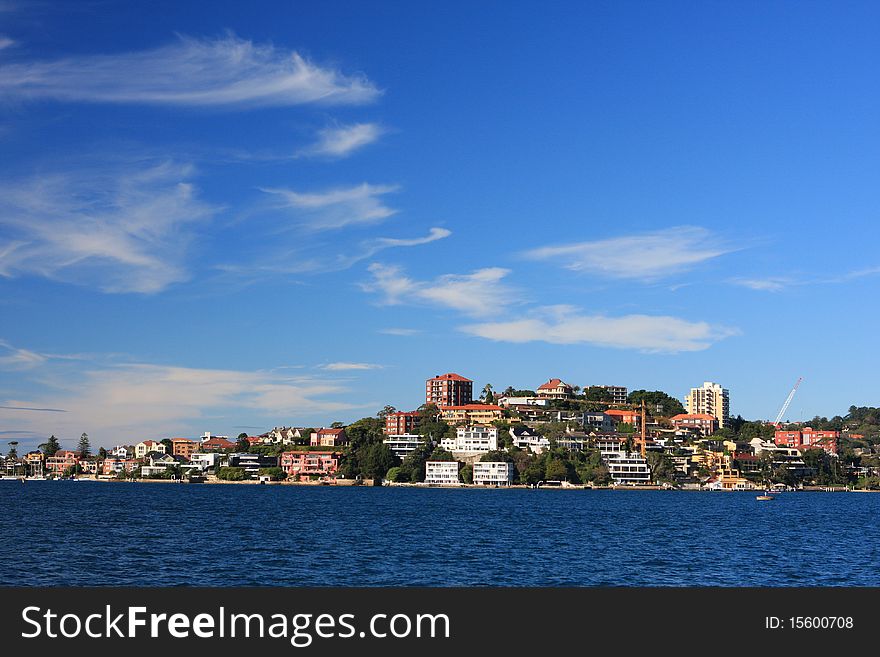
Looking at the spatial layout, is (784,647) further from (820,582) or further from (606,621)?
(820,582)

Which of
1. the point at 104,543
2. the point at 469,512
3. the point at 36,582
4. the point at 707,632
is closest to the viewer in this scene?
the point at 707,632

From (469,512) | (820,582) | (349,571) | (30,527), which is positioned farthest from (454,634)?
(469,512)

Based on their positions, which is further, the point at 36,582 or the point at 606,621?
the point at 36,582

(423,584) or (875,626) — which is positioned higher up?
(875,626)

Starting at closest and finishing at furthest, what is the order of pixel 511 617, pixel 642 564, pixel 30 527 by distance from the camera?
pixel 511 617, pixel 642 564, pixel 30 527

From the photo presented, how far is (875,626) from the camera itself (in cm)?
2036

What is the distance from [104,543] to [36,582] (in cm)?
1765

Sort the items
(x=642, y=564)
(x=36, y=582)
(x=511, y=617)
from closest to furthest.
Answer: (x=511, y=617), (x=36, y=582), (x=642, y=564)

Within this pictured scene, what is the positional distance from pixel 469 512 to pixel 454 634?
83626 millimetres

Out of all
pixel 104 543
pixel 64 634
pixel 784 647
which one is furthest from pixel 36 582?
pixel 784 647

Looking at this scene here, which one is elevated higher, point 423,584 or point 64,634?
point 64,634

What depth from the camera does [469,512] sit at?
102188 millimetres

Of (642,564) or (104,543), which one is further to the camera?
(104,543)

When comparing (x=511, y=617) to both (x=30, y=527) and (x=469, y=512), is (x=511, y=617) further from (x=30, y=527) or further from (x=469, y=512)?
(x=469, y=512)
